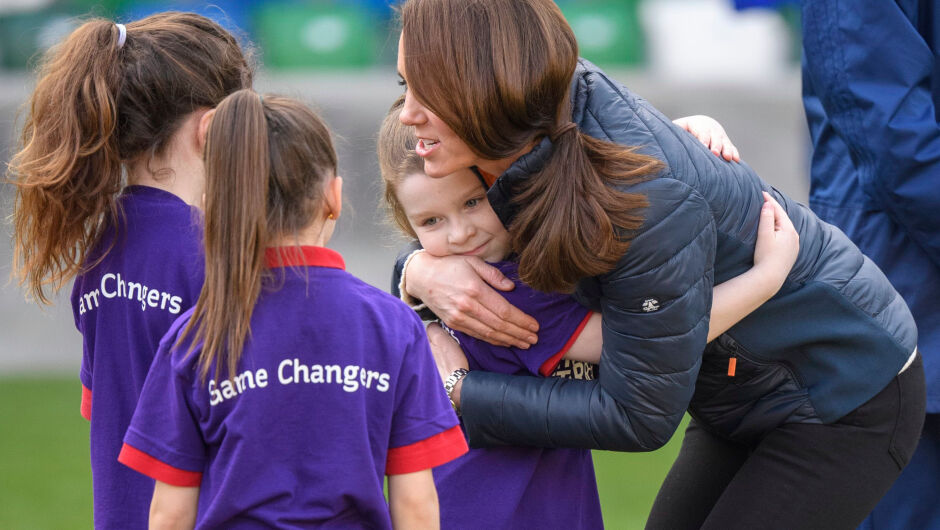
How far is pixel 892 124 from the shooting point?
8.16 ft

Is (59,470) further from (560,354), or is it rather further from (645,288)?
(645,288)

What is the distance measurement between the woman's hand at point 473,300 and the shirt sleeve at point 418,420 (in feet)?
1.15

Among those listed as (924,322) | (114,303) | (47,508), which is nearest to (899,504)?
(924,322)

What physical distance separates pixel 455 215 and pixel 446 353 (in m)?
0.30

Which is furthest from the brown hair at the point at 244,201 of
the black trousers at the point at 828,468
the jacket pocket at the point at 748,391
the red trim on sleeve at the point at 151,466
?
the black trousers at the point at 828,468

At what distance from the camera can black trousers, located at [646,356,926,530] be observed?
2268 mm

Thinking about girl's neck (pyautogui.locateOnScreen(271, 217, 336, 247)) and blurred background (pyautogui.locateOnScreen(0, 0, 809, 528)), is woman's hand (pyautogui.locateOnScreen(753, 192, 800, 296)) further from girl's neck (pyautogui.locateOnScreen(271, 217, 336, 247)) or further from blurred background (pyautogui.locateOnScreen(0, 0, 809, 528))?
blurred background (pyautogui.locateOnScreen(0, 0, 809, 528))

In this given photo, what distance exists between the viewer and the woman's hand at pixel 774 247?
2.14 m

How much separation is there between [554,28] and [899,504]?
A: 1533mm

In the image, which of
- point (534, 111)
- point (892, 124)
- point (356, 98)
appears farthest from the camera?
point (356, 98)

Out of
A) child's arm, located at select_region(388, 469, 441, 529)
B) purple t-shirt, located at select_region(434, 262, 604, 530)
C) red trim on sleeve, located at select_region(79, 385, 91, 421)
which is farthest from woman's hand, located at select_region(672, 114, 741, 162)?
red trim on sleeve, located at select_region(79, 385, 91, 421)

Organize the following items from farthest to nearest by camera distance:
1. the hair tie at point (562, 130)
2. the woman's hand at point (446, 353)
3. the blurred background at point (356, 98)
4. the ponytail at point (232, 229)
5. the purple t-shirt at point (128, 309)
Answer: the blurred background at point (356, 98), the woman's hand at point (446, 353), the purple t-shirt at point (128, 309), the hair tie at point (562, 130), the ponytail at point (232, 229)

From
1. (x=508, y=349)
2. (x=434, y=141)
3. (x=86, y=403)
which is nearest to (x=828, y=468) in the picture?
(x=508, y=349)

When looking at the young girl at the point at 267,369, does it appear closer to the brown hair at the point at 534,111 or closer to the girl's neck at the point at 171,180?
the brown hair at the point at 534,111
